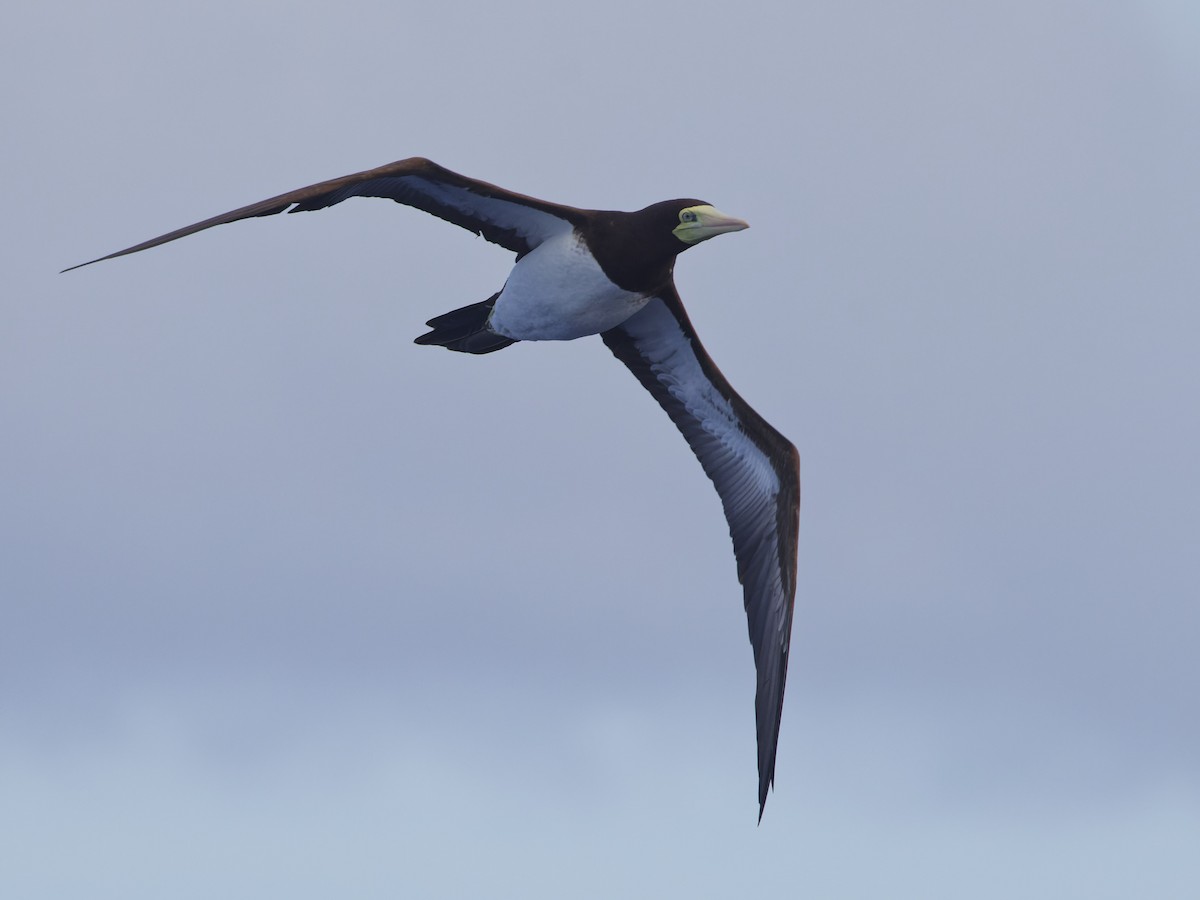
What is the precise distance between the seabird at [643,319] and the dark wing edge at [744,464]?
12 mm

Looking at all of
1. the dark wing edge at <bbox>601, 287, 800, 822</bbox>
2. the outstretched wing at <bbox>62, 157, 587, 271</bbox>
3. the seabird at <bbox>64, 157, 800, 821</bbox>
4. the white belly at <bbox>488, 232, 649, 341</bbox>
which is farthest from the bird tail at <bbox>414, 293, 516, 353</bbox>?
the dark wing edge at <bbox>601, 287, 800, 822</bbox>

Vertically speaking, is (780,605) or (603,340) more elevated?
(603,340)

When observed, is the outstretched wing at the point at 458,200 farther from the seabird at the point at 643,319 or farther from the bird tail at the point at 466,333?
the bird tail at the point at 466,333

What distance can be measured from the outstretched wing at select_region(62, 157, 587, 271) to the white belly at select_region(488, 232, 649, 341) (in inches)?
8.0

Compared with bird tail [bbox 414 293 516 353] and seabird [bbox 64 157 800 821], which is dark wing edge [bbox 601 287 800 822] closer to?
seabird [bbox 64 157 800 821]

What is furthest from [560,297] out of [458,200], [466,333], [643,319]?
[643,319]

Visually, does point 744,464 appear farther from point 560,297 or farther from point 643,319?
point 560,297

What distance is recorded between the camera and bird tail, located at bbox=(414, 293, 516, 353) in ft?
49.5

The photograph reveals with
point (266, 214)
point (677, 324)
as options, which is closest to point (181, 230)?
point (266, 214)

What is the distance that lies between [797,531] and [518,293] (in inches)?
162

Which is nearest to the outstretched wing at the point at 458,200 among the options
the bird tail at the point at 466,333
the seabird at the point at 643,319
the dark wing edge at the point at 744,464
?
the seabird at the point at 643,319

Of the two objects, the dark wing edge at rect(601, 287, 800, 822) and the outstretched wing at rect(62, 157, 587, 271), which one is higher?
the outstretched wing at rect(62, 157, 587, 271)

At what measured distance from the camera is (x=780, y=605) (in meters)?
16.1

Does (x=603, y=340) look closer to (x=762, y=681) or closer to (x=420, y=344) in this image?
(x=420, y=344)
